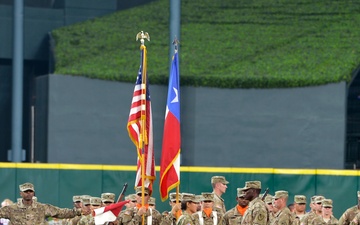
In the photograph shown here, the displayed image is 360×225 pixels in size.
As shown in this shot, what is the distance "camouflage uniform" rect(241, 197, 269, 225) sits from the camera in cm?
1822

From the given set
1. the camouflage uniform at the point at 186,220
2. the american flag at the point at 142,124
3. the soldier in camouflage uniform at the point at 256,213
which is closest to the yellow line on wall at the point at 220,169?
the american flag at the point at 142,124

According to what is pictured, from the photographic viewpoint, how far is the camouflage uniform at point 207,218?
18661 millimetres

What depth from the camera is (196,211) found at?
62.9 ft

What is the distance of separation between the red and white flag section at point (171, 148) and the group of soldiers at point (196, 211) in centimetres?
24

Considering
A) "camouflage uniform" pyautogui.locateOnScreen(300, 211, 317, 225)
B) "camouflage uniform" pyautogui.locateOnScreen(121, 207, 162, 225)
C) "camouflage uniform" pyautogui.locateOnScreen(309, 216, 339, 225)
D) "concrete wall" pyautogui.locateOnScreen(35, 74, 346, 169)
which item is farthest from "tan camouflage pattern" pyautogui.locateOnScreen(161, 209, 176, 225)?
"concrete wall" pyautogui.locateOnScreen(35, 74, 346, 169)

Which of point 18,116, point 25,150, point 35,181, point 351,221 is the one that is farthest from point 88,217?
point 25,150

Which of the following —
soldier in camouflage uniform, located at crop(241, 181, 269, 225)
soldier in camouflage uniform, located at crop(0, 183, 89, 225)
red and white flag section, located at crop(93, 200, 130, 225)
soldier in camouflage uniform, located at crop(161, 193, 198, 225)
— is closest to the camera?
soldier in camouflage uniform, located at crop(241, 181, 269, 225)

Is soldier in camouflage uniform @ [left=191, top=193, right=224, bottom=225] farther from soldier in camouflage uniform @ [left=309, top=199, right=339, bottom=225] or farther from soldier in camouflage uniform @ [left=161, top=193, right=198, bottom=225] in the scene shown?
soldier in camouflage uniform @ [left=309, top=199, right=339, bottom=225]

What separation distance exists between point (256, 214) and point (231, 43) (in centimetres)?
2224

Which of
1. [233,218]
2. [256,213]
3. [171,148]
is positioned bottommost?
[233,218]

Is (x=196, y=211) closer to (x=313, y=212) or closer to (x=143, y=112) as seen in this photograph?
(x=143, y=112)

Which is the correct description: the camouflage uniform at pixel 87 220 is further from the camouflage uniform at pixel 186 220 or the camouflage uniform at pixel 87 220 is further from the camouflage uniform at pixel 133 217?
the camouflage uniform at pixel 186 220

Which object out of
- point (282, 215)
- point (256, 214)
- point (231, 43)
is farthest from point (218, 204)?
point (231, 43)

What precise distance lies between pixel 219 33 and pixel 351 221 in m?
18.9
